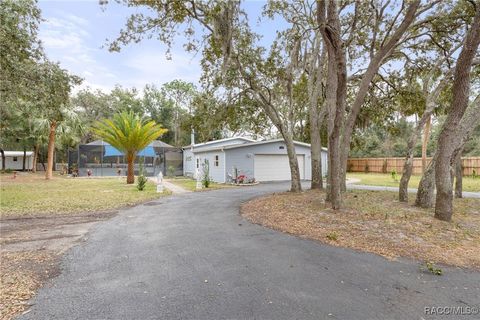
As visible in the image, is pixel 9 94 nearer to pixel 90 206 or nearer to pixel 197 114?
pixel 90 206

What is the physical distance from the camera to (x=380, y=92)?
38.7 feet

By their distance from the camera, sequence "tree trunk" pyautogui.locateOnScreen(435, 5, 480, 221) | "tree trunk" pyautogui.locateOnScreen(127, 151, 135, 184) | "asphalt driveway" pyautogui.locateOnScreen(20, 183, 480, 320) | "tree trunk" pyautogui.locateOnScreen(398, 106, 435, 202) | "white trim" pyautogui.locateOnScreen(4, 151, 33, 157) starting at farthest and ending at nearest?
"white trim" pyautogui.locateOnScreen(4, 151, 33, 157)
"tree trunk" pyautogui.locateOnScreen(127, 151, 135, 184)
"tree trunk" pyautogui.locateOnScreen(398, 106, 435, 202)
"tree trunk" pyautogui.locateOnScreen(435, 5, 480, 221)
"asphalt driveway" pyautogui.locateOnScreen(20, 183, 480, 320)

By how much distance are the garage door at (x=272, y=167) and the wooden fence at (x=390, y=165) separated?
9711 millimetres

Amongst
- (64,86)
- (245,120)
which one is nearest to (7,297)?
(64,86)

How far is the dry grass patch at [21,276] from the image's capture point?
282 cm

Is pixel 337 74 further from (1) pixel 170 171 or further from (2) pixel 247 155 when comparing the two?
(1) pixel 170 171

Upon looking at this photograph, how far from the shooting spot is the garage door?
734 inches

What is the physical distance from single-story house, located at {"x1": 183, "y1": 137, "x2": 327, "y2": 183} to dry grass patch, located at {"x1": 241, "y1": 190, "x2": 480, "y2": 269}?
9.35 m

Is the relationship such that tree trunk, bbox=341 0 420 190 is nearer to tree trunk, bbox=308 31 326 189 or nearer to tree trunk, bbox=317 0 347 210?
tree trunk, bbox=317 0 347 210

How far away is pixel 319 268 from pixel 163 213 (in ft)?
16.9

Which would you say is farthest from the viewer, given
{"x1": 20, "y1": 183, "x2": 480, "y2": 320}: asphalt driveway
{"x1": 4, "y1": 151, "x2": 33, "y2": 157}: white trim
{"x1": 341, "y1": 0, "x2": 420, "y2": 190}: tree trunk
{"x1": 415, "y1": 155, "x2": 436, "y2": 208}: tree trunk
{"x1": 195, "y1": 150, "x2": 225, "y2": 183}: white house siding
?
{"x1": 4, "y1": 151, "x2": 33, "y2": 157}: white trim

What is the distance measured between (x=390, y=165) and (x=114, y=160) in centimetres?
2490

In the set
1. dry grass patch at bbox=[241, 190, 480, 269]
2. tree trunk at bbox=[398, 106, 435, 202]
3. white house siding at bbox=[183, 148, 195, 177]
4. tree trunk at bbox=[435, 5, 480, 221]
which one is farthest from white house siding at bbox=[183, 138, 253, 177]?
tree trunk at bbox=[435, 5, 480, 221]

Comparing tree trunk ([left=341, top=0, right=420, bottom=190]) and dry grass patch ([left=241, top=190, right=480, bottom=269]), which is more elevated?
tree trunk ([left=341, top=0, right=420, bottom=190])
